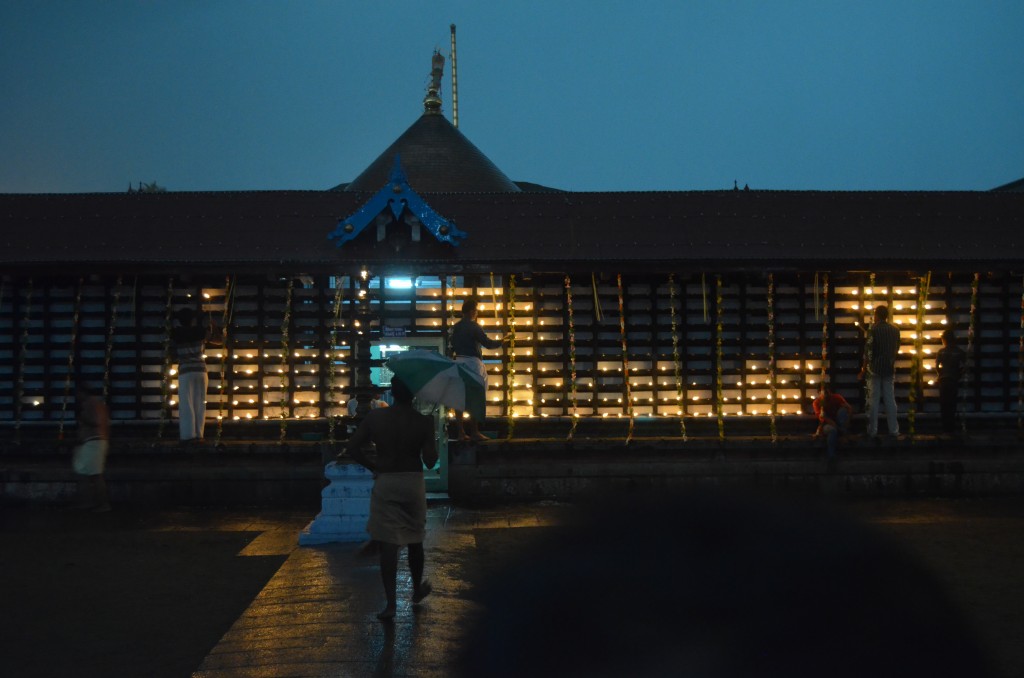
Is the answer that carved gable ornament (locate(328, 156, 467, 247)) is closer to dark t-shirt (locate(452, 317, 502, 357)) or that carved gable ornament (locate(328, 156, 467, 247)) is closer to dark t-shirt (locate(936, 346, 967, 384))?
dark t-shirt (locate(452, 317, 502, 357))

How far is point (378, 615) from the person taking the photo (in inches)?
268

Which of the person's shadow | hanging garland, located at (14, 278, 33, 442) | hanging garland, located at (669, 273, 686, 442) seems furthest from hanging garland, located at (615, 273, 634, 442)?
hanging garland, located at (14, 278, 33, 442)

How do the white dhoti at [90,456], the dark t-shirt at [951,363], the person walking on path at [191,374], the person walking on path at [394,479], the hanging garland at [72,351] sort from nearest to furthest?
1. the person walking on path at [394,479]
2. the white dhoti at [90,456]
3. the person walking on path at [191,374]
4. the dark t-shirt at [951,363]
5. the hanging garland at [72,351]

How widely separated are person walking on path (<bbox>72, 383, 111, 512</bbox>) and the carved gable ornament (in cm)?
424

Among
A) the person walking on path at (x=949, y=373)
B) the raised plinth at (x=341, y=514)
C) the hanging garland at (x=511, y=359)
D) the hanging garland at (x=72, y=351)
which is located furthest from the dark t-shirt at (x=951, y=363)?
the hanging garland at (x=72, y=351)

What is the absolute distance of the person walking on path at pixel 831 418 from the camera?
12.5 meters

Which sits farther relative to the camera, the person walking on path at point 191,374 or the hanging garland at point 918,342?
the hanging garland at point 918,342

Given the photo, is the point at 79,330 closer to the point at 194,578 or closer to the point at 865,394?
the point at 194,578

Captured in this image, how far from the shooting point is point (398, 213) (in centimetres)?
1324

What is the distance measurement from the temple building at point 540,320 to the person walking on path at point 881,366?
2.71 ft

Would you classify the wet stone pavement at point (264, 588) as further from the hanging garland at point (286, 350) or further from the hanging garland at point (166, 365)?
the hanging garland at point (286, 350)

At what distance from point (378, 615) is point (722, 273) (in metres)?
8.62

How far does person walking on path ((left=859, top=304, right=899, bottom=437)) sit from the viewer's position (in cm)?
1248

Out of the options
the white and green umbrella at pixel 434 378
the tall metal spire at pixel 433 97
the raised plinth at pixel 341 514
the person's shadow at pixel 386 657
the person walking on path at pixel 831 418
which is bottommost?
the person's shadow at pixel 386 657
